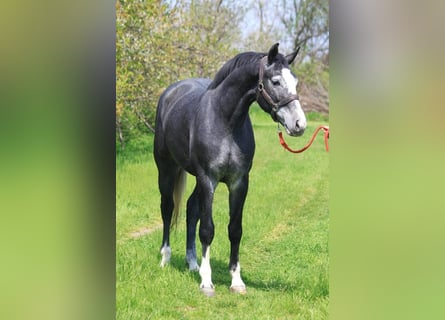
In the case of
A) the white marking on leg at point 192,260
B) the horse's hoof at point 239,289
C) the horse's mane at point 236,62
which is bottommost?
the horse's hoof at point 239,289

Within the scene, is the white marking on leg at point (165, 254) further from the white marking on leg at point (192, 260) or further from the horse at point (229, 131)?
the white marking on leg at point (192, 260)

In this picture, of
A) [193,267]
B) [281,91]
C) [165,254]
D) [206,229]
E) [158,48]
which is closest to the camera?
[281,91]

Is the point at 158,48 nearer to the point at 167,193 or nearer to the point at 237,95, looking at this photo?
the point at 167,193

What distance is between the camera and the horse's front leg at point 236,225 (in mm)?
2721

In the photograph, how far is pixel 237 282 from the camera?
8.88 feet

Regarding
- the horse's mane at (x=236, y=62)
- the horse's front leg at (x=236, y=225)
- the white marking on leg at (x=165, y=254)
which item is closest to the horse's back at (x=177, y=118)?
the horse's mane at (x=236, y=62)

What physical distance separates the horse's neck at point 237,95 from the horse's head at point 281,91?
0.40ft

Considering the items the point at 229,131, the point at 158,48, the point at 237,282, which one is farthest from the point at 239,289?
the point at 158,48

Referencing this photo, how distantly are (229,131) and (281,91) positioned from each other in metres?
0.44

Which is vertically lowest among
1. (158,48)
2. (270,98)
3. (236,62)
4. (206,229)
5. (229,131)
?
(206,229)

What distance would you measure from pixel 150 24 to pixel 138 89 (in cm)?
48
